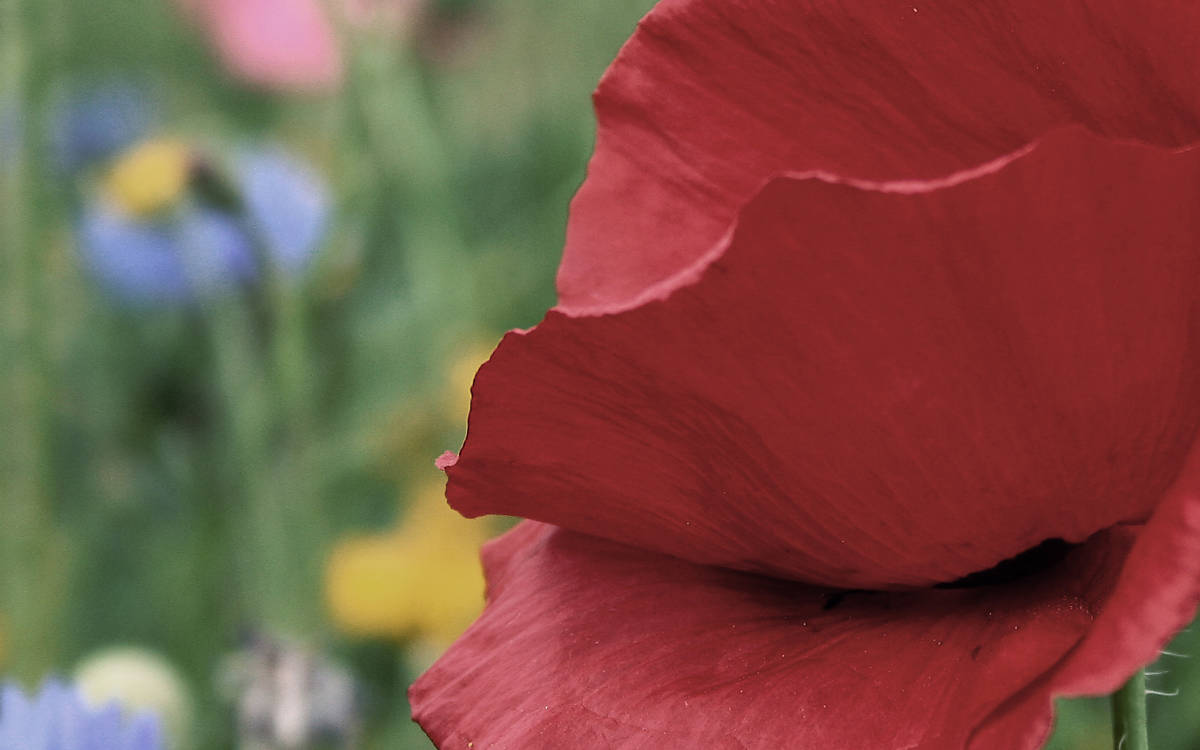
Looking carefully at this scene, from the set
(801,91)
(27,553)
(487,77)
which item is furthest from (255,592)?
(487,77)

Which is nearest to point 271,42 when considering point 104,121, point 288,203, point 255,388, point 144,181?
point 104,121

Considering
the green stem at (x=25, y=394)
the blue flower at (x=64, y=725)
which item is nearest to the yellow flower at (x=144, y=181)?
the green stem at (x=25, y=394)

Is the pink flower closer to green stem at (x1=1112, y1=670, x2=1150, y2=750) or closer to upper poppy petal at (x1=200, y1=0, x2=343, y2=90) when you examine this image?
upper poppy petal at (x1=200, y1=0, x2=343, y2=90)

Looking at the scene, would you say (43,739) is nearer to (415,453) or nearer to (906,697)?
(906,697)

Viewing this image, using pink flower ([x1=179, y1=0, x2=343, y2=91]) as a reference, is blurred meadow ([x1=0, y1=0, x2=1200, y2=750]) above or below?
below

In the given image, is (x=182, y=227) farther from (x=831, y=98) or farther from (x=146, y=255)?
(x=831, y=98)

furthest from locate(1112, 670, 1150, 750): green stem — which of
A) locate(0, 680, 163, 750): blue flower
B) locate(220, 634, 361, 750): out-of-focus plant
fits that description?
locate(220, 634, 361, 750): out-of-focus plant

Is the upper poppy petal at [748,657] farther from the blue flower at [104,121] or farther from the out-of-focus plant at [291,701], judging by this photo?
the blue flower at [104,121]

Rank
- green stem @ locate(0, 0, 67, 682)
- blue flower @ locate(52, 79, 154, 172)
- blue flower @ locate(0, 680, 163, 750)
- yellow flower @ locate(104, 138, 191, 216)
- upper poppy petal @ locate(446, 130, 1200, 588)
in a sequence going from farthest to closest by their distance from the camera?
blue flower @ locate(52, 79, 154, 172) < yellow flower @ locate(104, 138, 191, 216) < green stem @ locate(0, 0, 67, 682) < blue flower @ locate(0, 680, 163, 750) < upper poppy petal @ locate(446, 130, 1200, 588)
